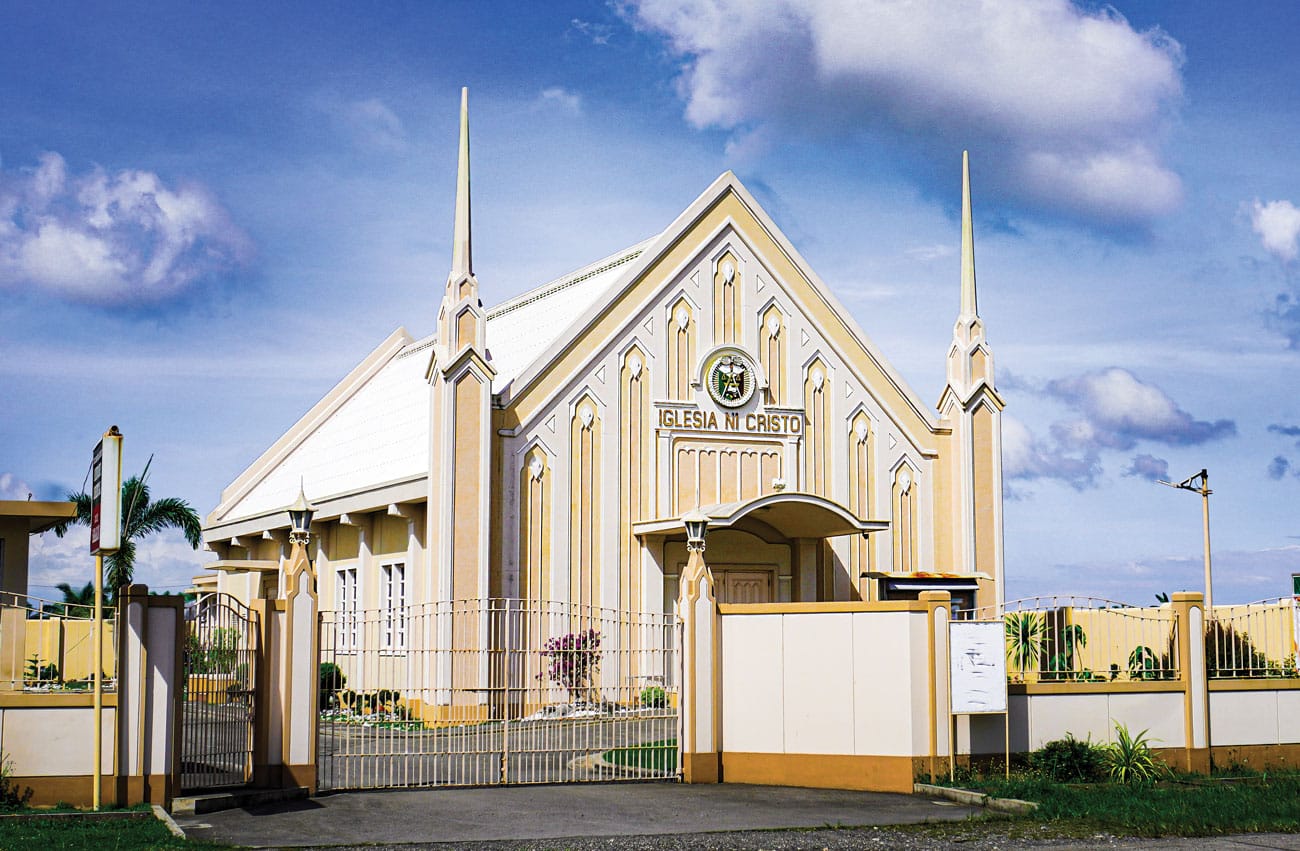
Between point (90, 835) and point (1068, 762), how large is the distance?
11.3 metres

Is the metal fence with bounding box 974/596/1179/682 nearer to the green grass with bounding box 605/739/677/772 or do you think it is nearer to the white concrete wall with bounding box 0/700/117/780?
the green grass with bounding box 605/739/677/772

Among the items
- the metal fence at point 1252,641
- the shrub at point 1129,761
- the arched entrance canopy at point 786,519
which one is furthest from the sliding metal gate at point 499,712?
the metal fence at point 1252,641

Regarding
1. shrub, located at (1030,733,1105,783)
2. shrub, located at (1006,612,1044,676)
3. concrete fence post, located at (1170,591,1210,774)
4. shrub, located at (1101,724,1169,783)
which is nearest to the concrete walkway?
shrub, located at (1030,733,1105,783)

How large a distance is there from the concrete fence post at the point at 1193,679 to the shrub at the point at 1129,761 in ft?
2.99

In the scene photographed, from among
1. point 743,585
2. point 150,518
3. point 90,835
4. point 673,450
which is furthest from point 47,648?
point 150,518

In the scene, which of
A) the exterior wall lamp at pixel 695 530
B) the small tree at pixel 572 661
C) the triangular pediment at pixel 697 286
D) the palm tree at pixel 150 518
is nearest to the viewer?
the exterior wall lamp at pixel 695 530

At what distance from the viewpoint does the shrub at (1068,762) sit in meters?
18.2

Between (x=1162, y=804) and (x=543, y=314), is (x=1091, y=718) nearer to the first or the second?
(x=1162, y=804)

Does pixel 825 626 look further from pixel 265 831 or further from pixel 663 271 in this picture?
pixel 663 271

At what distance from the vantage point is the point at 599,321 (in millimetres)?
29688

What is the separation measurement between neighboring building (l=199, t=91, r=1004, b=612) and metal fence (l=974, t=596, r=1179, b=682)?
26.7ft

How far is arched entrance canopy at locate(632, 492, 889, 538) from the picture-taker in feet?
90.7

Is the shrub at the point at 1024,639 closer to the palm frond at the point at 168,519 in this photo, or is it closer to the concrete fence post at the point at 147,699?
the concrete fence post at the point at 147,699

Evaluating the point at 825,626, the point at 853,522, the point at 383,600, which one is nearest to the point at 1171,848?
the point at 825,626
